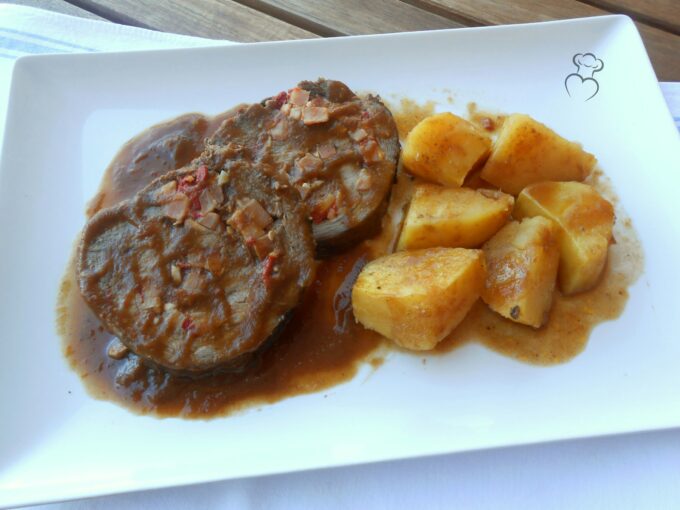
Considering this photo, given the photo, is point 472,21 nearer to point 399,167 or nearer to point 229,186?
point 399,167

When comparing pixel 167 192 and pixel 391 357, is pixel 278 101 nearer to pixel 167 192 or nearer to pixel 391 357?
pixel 167 192

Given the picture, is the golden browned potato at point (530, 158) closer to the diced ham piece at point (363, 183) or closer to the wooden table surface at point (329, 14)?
the diced ham piece at point (363, 183)

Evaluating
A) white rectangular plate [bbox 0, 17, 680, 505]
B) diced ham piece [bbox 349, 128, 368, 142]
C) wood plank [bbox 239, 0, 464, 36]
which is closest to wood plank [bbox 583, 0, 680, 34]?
white rectangular plate [bbox 0, 17, 680, 505]

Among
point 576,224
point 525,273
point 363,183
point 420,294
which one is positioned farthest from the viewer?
point 363,183

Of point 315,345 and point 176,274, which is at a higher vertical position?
point 176,274

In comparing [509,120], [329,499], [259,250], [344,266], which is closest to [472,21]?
[509,120]

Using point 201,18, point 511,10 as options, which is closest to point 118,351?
point 201,18

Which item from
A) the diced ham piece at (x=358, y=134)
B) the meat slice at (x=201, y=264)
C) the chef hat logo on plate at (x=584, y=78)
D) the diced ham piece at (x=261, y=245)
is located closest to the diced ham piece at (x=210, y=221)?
the meat slice at (x=201, y=264)

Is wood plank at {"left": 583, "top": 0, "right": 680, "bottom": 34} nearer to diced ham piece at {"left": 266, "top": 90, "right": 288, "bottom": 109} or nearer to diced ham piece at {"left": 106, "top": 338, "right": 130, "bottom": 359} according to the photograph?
diced ham piece at {"left": 266, "top": 90, "right": 288, "bottom": 109}
